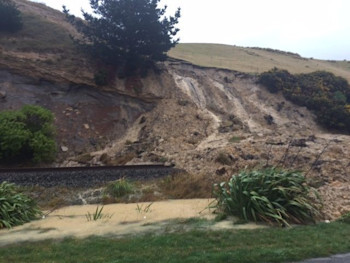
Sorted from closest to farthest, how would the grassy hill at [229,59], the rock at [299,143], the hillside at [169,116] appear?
the hillside at [169,116] → the rock at [299,143] → the grassy hill at [229,59]

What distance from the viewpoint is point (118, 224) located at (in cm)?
1019

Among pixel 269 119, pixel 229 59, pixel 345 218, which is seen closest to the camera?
pixel 345 218

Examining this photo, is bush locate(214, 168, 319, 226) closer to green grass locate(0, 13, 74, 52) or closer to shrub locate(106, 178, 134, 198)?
shrub locate(106, 178, 134, 198)

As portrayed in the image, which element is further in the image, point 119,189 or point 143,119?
point 143,119

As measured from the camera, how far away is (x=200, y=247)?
23.3 feet

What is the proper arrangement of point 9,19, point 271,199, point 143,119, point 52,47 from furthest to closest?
1. point 9,19
2. point 52,47
3. point 143,119
4. point 271,199

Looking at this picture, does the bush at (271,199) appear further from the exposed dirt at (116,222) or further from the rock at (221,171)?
the rock at (221,171)

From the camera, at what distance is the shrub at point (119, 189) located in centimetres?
1442

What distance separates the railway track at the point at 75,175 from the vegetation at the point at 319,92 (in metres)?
17.6

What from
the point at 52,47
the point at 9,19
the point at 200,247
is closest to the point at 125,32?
the point at 52,47

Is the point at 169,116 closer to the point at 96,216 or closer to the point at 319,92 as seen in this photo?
the point at 319,92

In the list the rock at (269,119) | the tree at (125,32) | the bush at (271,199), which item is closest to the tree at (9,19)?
the tree at (125,32)

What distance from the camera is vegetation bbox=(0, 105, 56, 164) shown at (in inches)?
788

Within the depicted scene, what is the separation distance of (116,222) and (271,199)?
414 cm
